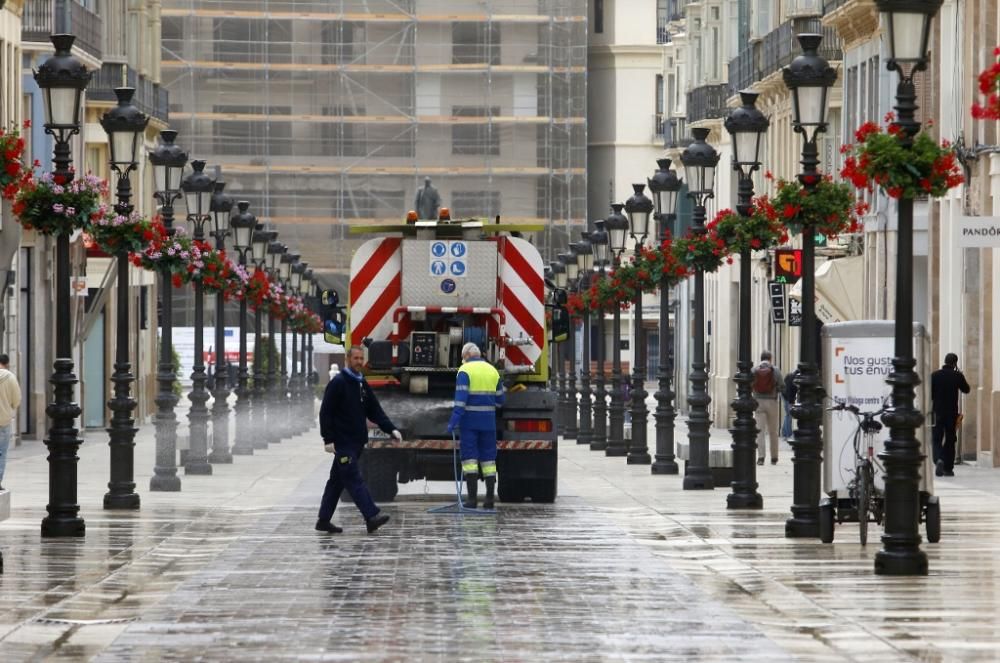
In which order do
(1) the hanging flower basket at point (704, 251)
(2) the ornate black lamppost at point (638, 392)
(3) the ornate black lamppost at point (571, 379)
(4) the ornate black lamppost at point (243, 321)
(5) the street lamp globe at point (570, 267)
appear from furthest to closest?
(5) the street lamp globe at point (570, 267), (3) the ornate black lamppost at point (571, 379), (4) the ornate black lamppost at point (243, 321), (2) the ornate black lamppost at point (638, 392), (1) the hanging flower basket at point (704, 251)

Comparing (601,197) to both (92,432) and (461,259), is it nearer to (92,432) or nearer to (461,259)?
(92,432)

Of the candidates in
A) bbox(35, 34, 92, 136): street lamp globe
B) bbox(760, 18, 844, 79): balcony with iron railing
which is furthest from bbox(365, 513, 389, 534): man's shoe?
bbox(760, 18, 844, 79): balcony with iron railing

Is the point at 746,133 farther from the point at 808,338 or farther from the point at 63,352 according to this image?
the point at 63,352

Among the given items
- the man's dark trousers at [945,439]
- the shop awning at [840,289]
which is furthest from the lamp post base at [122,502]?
the shop awning at [840,289]

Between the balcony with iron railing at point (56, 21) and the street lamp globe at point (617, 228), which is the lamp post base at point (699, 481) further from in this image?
the balcony with iron railing at point (56, 21)

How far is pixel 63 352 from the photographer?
22172 millimetres

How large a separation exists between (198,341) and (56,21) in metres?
19.4


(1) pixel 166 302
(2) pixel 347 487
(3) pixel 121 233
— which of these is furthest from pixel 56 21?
(2) pixel 347 487

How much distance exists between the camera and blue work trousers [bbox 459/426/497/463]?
25312 mm

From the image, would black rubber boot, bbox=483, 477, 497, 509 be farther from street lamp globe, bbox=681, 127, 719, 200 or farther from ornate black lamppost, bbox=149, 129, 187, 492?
street lamp globe, bbox=681, 127, 719, 200

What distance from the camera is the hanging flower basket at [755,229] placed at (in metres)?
27.3

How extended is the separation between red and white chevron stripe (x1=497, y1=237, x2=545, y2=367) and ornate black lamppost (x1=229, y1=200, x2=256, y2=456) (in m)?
15.4

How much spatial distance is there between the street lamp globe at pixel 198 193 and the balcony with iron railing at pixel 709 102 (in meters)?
34.4

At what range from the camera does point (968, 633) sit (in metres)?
14.0
